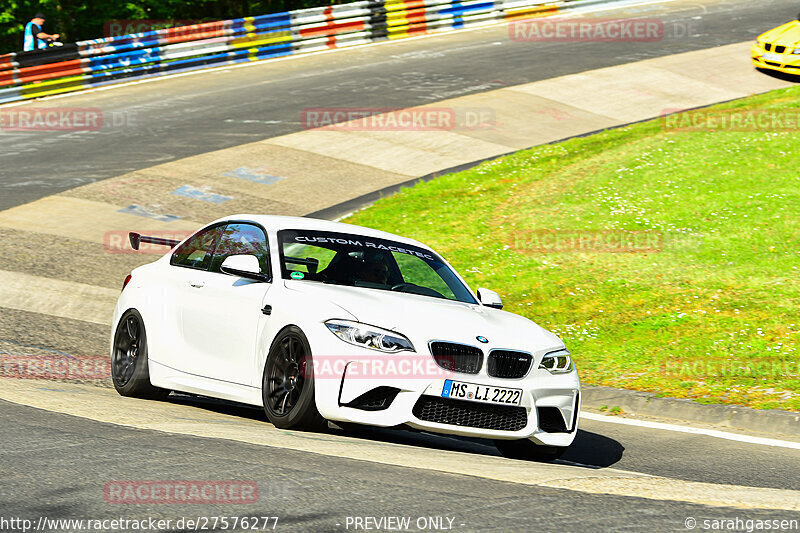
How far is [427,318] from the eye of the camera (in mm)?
7066

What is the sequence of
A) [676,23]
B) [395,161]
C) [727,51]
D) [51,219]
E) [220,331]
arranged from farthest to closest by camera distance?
[676,23]
[727,51]
[395,161]
[51,219]
[220,331]

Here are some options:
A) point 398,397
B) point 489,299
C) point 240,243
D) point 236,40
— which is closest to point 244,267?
point 240,243

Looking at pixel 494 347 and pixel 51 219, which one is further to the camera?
pixel 51 219

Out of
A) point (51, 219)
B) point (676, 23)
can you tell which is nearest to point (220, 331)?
point (51, 219)

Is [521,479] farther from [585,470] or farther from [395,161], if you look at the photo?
[395,161]

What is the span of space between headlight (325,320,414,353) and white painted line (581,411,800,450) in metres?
3.14

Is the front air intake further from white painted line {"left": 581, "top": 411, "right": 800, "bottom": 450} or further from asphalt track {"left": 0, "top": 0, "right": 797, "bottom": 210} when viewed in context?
asphalt track {"left": 0, "top": 0, "right": 797, "bottom": 210}

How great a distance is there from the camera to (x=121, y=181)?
58.4 feet

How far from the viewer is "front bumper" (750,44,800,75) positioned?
22594mm

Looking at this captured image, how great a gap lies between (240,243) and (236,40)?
70.8ft

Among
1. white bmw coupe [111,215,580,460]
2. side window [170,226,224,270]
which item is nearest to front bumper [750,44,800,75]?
white bmw coupe [111,215,580,460]

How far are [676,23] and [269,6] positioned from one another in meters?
15.7

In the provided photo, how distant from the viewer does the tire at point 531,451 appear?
297 inches

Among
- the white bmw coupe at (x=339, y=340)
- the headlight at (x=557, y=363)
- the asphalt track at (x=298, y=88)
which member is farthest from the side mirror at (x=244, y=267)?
the asphalt track at (x=298, y=88)
